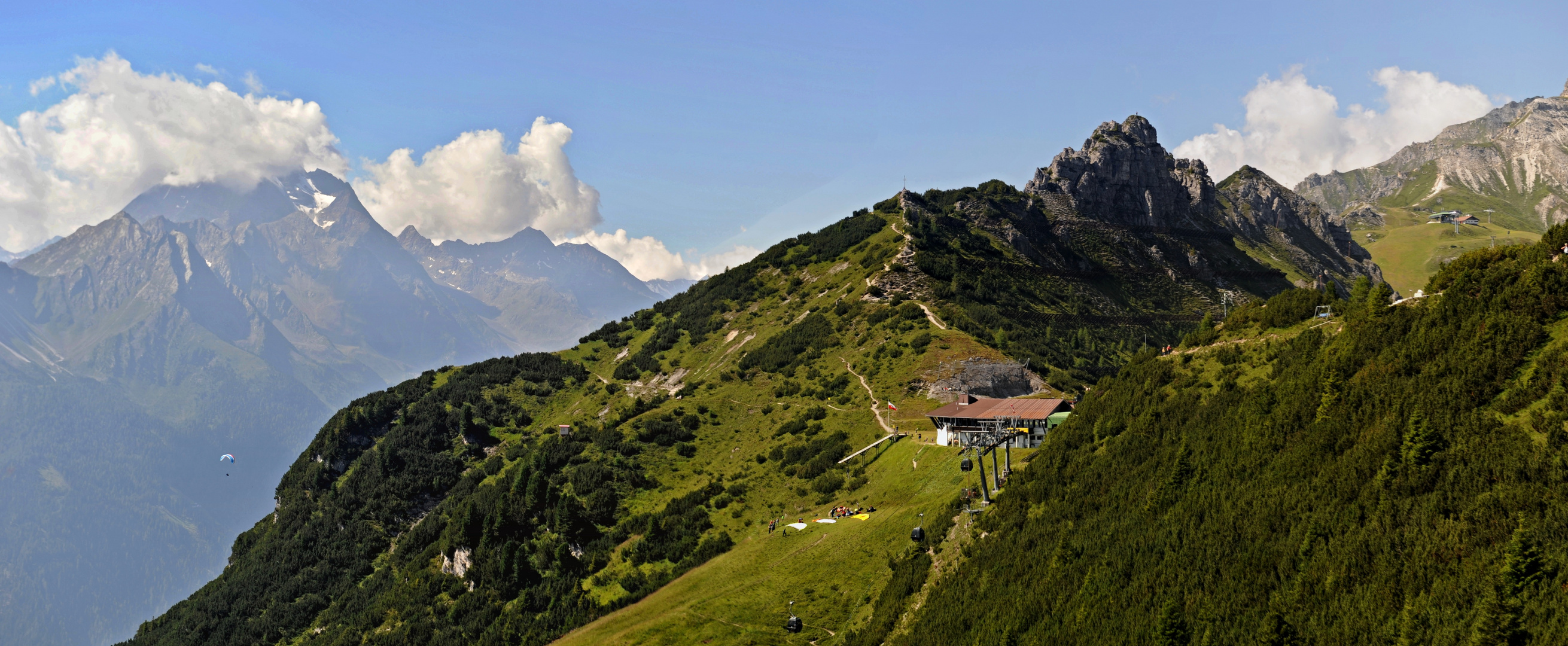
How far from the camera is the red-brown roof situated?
94.7 meters

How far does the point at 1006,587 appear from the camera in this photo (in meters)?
58.4

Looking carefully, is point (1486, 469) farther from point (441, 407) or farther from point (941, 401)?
point (441, 407)

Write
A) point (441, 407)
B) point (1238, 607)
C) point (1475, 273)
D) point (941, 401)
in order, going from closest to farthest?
1. point (1238, 607)
2. point (1475, 273)
3. point (941, 401)
4. point (441, 407)

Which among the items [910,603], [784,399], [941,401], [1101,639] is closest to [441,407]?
[784,399]

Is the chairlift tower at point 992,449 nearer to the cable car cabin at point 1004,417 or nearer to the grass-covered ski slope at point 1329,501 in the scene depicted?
the cable car cabin at point 1004,417

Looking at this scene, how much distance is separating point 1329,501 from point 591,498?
99171mm

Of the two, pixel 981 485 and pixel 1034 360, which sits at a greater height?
pixel 1034 360

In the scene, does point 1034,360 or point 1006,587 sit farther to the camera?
point 1034,360

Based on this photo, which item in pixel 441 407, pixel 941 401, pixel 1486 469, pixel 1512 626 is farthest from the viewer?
pixel 441 407

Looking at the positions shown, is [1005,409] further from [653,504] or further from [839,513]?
[653,504]

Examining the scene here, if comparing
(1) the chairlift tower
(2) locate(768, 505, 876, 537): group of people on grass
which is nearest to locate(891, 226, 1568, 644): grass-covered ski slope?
(1) the chairlift tower

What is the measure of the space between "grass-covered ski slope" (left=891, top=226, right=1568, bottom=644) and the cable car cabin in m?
19.3

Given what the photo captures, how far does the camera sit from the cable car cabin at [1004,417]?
301 ft

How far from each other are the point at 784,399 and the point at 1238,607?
113m
